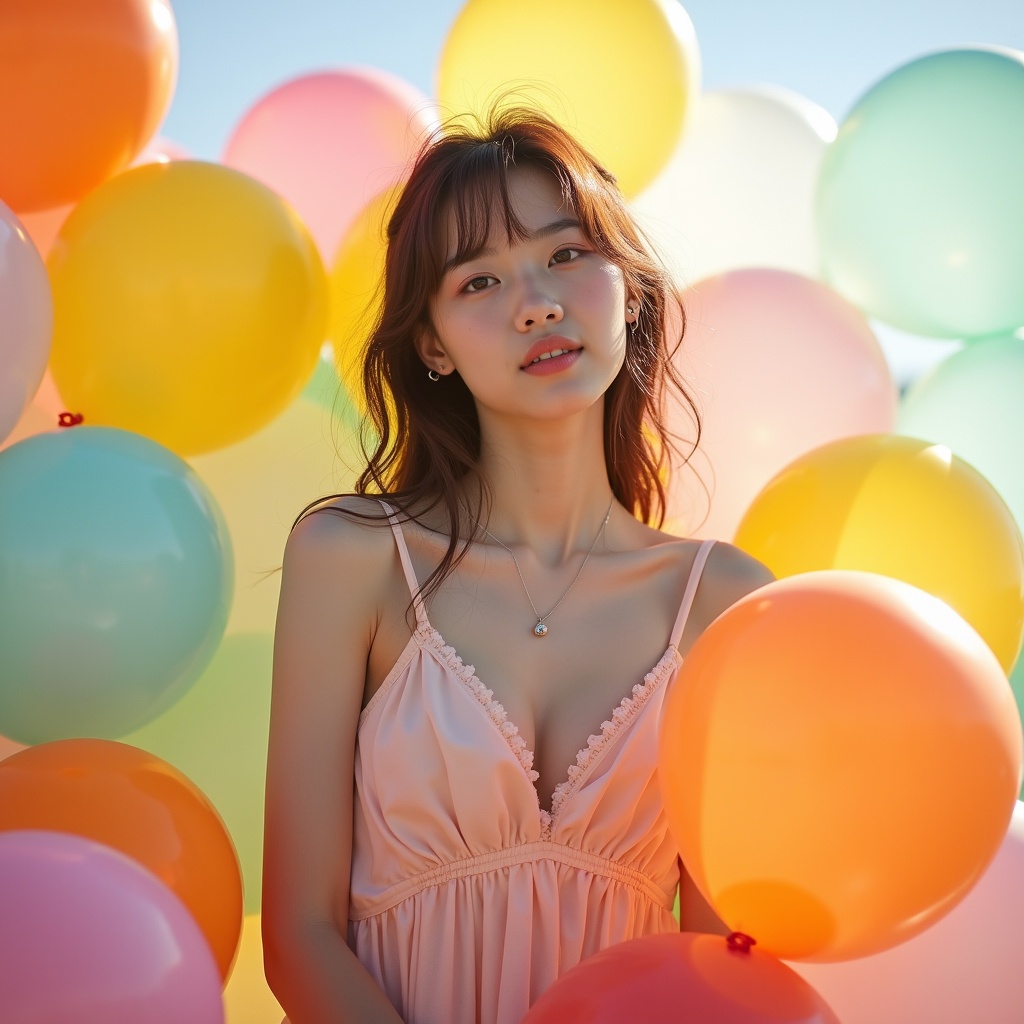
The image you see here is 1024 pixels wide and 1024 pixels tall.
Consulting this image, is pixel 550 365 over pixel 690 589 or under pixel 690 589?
over

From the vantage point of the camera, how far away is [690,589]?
2127mm

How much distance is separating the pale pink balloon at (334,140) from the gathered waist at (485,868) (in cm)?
164

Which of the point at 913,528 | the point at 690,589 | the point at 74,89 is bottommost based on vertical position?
the point at 690,589

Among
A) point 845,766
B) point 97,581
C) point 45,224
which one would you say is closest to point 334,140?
point 45,224

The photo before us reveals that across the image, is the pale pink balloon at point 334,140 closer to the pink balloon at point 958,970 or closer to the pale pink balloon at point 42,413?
the pale pink balloon at point 42,413

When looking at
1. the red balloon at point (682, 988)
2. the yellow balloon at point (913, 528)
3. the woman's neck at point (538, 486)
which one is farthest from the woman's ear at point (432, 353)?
the red balloon at point (682, 988)

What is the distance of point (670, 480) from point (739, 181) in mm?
998

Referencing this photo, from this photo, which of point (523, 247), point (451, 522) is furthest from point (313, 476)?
point (523, 247)

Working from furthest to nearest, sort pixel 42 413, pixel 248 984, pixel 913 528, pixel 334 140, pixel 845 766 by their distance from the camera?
pixel 334 140, pixel 42 413, pixel 248 984, pixel 913 528, pixel 845 766

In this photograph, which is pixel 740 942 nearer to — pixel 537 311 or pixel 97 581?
pixel 537 311

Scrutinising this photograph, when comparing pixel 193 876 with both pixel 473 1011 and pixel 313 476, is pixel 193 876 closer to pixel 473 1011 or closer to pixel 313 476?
pixel 473 1011

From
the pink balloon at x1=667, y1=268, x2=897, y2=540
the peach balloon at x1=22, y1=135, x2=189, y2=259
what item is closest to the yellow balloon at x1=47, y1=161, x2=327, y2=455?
the peach balloon at x1=22, y1=135, x2=189, y2=259

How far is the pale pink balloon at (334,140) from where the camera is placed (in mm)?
2965

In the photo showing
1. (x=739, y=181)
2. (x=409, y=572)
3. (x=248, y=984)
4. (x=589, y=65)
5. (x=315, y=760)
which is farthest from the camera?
(x=739, y=181)
